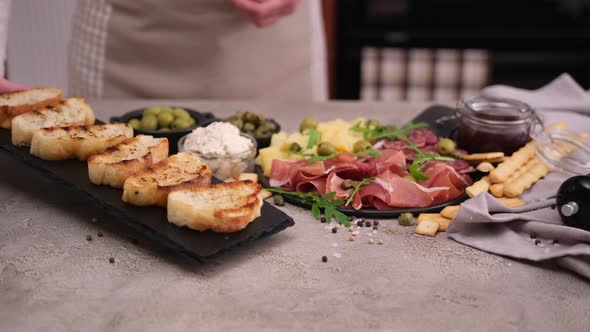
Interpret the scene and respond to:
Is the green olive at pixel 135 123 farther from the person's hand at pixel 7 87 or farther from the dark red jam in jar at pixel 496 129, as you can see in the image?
the dark red jam in jar at pixel 496 129

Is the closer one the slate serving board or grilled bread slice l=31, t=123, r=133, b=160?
the slate serving board

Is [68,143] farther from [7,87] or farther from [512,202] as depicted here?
[512,202]

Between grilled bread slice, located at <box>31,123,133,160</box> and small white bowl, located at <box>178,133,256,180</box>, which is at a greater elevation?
grilled bread slice, located at <box>31,123,133,160</box>

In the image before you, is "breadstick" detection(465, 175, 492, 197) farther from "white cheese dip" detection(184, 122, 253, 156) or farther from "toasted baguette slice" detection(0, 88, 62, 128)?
"toasted baguette slice" detection(0, 88, 62, 128)

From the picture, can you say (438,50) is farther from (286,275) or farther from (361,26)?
(286,275)

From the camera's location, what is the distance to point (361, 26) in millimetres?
3799

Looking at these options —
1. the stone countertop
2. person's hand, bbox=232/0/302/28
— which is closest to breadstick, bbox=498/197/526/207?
the stone countertop

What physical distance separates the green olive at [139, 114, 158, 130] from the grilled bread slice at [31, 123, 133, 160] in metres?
0.24

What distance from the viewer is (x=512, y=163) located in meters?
1.88

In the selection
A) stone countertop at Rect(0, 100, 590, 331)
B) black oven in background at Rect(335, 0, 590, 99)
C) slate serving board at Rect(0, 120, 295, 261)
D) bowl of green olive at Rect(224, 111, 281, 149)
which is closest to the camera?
stone countertop at Rect(0, 100, 590, 331)

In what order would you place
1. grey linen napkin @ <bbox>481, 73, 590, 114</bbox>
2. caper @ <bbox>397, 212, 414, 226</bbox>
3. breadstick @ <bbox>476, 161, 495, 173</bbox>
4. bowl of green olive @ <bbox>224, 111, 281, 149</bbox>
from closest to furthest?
caper @ <bbox>397, 212, 414, 226</bbox> → breadstick @ <bbox>476, 161, 495, 173</bbox> → bowl of green olive @ <bbox>224, 111, 281, 149</bbox> → grey linen napkin @ <bbox>481, 73, 590, 114</bbox>

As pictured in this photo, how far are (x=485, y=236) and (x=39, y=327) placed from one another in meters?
1.00

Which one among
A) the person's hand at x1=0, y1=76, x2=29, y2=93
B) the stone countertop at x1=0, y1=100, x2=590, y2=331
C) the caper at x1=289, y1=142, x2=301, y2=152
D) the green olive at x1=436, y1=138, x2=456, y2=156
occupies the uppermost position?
the person's hand at x1=0, y1=76, x2=29, y2=93

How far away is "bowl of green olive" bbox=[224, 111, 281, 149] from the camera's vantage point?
208 centimetres
